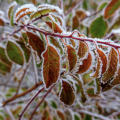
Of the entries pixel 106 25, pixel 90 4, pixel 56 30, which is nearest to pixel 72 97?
pixel 56 30

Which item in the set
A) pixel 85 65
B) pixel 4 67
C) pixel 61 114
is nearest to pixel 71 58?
pixel 85 65

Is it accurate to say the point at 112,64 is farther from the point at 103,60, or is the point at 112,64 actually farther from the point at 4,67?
the point at 4,67

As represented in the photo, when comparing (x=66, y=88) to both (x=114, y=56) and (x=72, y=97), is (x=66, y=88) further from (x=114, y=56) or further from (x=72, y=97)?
(x=114, y=56)

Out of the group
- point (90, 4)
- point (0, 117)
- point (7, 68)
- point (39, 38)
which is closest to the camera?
point (39, 38)

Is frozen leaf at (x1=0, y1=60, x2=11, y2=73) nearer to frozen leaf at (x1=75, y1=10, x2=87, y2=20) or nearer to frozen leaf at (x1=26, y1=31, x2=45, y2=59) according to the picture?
frozen leaf at (x1=26, y1=31, x2=45, y2=59)

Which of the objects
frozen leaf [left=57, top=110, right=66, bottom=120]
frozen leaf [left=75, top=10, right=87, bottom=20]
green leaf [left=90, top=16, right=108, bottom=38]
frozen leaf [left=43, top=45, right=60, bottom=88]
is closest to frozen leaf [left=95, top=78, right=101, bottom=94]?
frozen leaf [left=43, top=45, right=60, bottom=88]

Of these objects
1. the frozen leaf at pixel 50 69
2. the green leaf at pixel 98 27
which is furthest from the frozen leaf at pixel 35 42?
the green leaf at pixel 98 27
